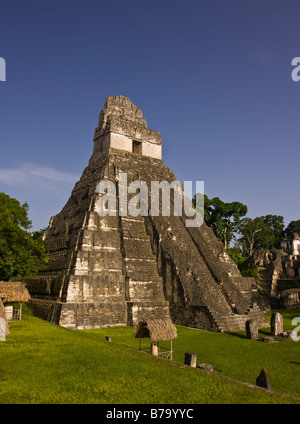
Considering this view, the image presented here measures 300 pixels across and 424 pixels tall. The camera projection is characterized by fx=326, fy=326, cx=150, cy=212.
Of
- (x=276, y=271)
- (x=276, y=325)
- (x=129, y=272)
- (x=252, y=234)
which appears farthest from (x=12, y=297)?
(x=252, y=234)

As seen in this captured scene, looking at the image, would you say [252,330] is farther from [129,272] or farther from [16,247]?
[16,247]

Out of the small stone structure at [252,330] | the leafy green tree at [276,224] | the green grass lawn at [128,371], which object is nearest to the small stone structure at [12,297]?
the green grass lawn at [128,371]

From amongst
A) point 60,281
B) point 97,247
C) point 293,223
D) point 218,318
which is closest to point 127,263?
point 97,247

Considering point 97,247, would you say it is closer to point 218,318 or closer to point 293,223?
point 218,318

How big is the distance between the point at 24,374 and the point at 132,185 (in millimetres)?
14801

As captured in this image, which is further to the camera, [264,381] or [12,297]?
[12,297]

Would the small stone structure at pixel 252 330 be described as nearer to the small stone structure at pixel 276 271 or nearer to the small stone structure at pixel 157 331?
the small stone structure at pixel 157 331

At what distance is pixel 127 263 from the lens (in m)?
16.8

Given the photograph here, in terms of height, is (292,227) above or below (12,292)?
above

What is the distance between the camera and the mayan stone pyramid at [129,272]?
15094 mm

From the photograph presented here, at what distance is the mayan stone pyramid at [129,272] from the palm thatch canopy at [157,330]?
5.38 meters

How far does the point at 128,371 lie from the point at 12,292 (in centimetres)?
901

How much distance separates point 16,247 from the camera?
Answer: 16938 mm

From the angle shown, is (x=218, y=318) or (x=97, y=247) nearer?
(x=218, y=318)
